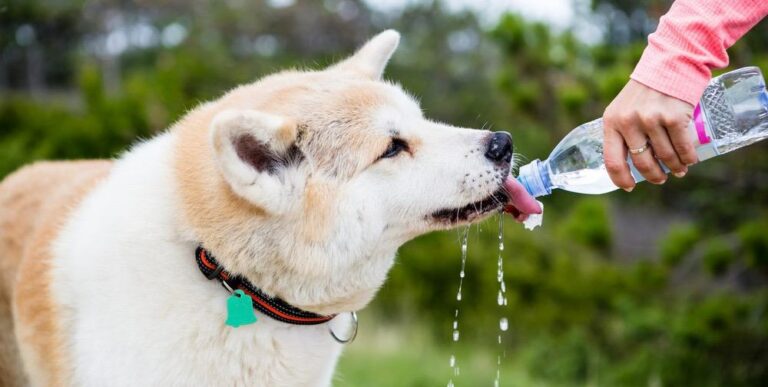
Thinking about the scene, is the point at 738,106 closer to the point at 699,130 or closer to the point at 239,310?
the point at 699,130

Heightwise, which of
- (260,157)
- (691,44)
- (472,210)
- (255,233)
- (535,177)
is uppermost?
(691,44)

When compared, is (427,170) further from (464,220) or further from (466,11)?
(466,11)

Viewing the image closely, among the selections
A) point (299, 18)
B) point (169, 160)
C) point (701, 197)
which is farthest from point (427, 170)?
point (299, 18)

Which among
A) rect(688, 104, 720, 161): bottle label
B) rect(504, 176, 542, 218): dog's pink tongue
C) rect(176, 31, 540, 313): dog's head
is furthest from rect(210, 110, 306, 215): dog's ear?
rect(688, 104, 720, 161): bottle label

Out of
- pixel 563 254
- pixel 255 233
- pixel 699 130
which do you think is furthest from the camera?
pixel 563 254

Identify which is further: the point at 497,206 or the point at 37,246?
the point at 37,246

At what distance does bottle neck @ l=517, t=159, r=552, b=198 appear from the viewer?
2900mm

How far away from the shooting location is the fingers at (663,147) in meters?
2.24

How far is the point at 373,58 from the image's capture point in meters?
3.21

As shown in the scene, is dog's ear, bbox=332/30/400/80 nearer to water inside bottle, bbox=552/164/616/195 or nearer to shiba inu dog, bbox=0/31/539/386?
shiba inu dog, bbox=0/31/539/386

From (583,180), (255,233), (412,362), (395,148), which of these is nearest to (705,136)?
(583,180)

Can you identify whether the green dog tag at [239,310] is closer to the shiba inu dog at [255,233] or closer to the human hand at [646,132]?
the shiba inu dog at [255,233]

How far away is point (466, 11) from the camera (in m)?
16.3

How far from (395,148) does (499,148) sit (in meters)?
0.36
